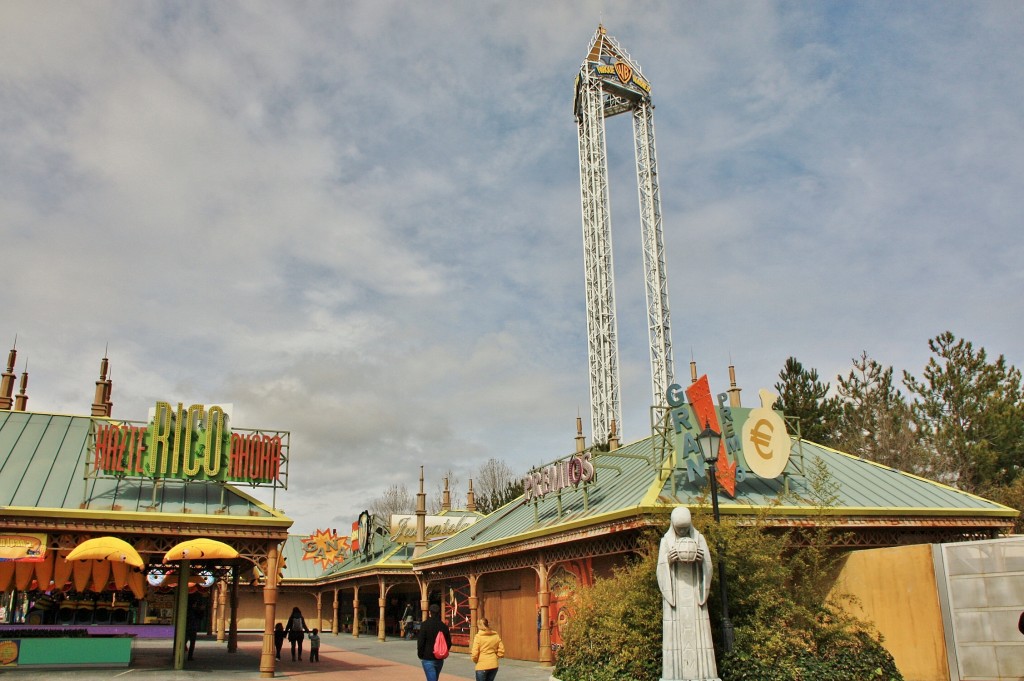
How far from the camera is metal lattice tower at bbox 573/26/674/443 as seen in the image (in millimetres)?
61656

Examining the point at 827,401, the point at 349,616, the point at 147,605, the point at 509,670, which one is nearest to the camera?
the point at 509,670

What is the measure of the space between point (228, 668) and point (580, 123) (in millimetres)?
56275

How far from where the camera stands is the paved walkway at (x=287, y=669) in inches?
768

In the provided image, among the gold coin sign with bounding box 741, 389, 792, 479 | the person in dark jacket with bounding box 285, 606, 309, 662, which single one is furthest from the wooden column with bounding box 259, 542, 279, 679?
the gold coin sign with bounding box 741, 389, 792, 479

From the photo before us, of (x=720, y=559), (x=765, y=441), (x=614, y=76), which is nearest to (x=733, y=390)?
(x=765, y=441)

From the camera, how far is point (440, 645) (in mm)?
13320

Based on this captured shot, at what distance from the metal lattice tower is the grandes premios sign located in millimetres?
38374

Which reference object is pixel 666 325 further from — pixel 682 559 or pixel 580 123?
pixel 682 559

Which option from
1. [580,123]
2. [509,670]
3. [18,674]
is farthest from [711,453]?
[580,123]

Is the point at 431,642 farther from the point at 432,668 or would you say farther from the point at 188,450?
the point at 188,450

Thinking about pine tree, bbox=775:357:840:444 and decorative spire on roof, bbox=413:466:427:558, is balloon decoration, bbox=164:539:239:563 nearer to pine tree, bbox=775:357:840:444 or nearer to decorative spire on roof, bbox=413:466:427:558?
decorative spire on roof, bbox=413:466:427:558

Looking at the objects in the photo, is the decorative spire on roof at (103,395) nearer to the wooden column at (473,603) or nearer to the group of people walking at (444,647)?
the wooden column at (473,603)

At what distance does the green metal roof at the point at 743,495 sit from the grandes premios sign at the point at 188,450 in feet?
25.6

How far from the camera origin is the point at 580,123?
226 feet
